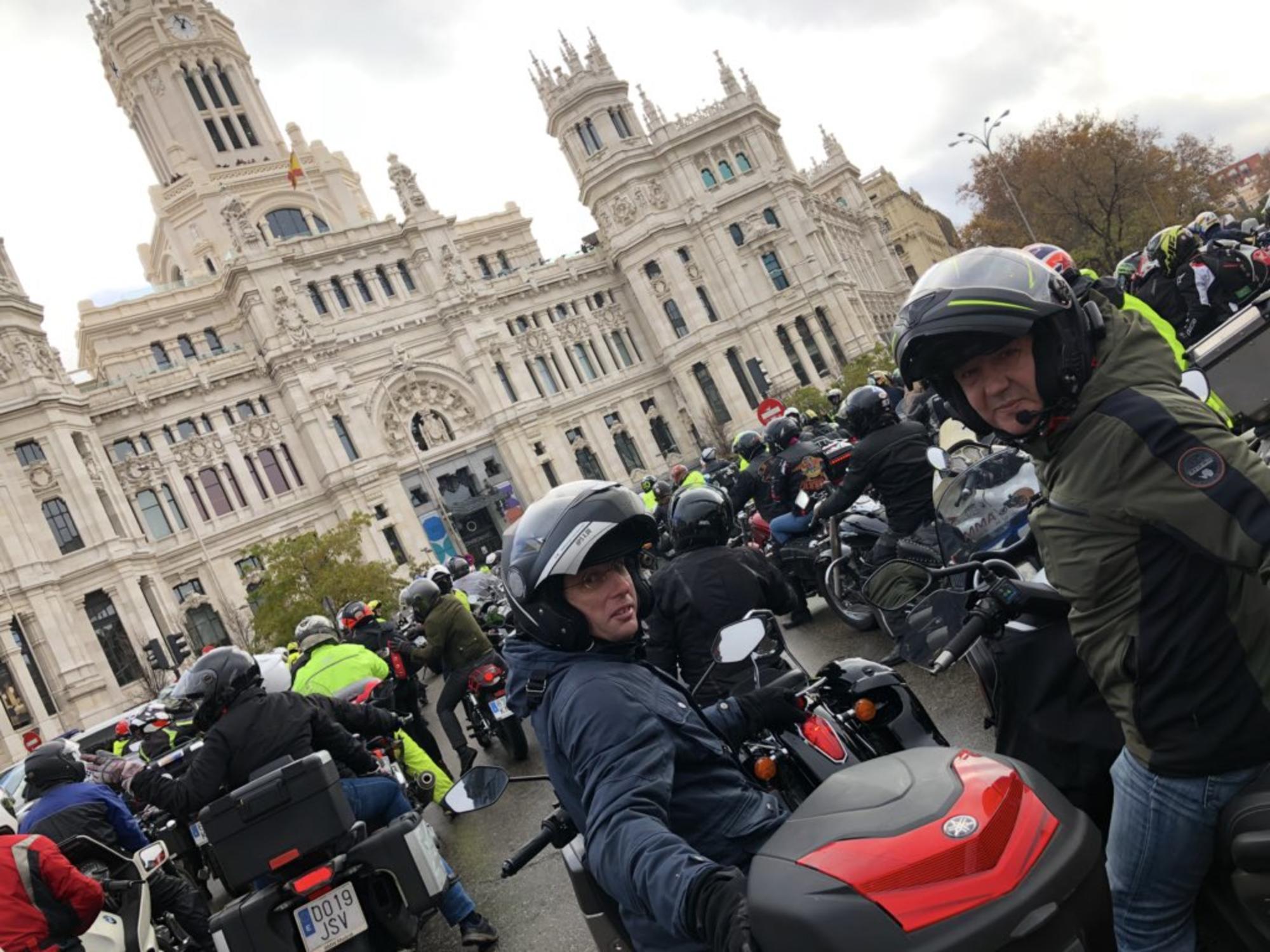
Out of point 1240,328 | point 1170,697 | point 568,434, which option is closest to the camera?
point 1170,697

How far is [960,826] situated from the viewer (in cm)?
154

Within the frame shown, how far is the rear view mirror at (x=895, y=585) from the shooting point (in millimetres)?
4070

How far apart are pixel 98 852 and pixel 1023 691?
5210mm

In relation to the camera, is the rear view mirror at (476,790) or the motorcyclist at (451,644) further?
the motorcyclist at (451,644)

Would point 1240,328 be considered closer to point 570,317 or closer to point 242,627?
point 242,627

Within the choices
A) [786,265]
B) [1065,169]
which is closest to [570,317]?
[786,265]

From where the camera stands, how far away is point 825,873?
1.55 metres

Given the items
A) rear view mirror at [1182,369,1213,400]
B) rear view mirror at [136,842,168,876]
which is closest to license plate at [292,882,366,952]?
rear view mirror at [136,842,168,876]

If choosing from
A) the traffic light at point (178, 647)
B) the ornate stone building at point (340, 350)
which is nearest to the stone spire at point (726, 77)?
→ the ornate stone building at point (340, 350)

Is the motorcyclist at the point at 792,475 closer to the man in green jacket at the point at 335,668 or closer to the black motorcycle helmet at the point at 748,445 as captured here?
the black motorcycle helmet at the point at 748,445

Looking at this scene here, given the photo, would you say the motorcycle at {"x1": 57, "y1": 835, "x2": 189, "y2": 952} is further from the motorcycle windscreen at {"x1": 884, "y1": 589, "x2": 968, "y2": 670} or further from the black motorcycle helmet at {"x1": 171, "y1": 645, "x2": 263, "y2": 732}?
the motorcycle windscreen at {"x1": 884, "y1": 589, "x2": 968, "y2": 670}

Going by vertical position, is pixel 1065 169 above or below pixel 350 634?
above

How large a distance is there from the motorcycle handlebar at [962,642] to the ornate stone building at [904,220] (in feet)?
308

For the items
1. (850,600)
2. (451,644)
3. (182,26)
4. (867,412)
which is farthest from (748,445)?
(182,26)
